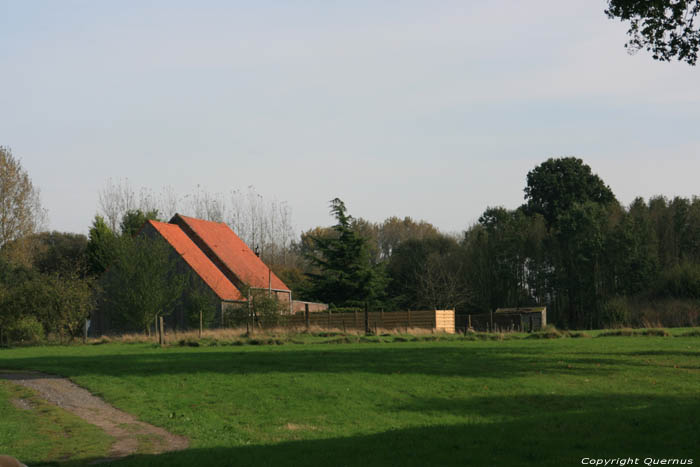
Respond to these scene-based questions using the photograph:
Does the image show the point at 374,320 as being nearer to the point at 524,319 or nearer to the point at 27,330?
the point at 524,319

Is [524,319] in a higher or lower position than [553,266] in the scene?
lower

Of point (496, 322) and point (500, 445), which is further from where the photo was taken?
point (496, 322)

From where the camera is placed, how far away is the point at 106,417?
1775cm

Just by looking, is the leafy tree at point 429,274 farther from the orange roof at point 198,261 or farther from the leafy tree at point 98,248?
the leafy tree at point 98,248

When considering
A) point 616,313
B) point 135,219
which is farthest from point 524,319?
point 135,219

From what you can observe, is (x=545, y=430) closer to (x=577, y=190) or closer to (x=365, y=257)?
(x=365, y=257)

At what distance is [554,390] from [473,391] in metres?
2.19

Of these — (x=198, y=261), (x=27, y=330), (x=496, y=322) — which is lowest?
(x=496, y=322)

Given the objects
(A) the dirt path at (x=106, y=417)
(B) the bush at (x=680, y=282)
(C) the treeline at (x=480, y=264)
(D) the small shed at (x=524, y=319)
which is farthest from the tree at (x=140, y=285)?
(B) the bush at (x=680, y=282)

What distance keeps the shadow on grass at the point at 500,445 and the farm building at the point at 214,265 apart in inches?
1676

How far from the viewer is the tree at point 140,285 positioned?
54594mm

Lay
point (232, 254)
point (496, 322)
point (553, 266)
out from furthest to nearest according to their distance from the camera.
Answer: point (553, 266) → point (232, 254) → point (496, 322)

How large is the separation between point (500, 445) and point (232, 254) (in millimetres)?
61993

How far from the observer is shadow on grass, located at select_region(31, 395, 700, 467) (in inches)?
414
